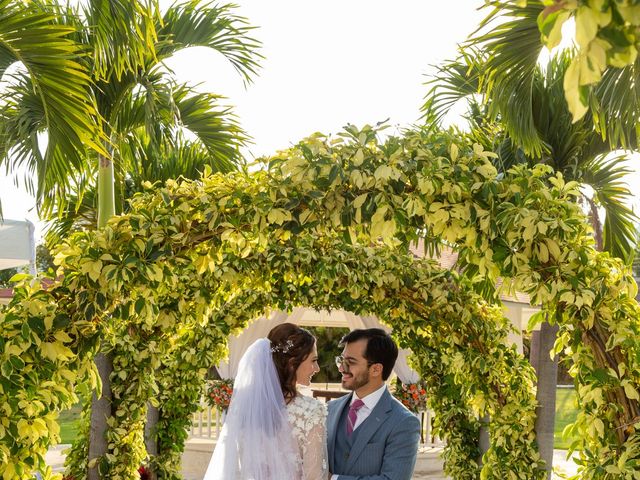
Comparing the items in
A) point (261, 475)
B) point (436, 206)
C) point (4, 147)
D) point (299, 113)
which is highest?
point (299, 113)

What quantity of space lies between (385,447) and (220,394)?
7.30 m

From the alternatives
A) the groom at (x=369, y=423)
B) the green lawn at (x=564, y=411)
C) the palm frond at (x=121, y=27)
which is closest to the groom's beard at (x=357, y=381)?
the groom at (x=369, y=423)

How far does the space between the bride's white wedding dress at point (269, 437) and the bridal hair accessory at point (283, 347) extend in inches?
4.5

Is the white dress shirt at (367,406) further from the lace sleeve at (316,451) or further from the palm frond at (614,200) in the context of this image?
the palm frond at (614,200)

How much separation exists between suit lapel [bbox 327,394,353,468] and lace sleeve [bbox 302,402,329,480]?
221 mm

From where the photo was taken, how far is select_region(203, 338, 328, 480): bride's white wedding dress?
13.1ft

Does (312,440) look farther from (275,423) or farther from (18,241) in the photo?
(18,241)

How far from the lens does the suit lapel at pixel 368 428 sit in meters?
4.09

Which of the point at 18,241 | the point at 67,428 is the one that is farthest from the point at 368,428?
the point at 67,428

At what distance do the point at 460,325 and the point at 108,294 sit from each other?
3.41 meters

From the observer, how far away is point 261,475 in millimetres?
3994

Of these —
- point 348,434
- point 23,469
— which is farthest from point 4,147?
point 348,434

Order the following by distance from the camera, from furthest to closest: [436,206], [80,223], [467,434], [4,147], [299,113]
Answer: [80,223] < [467,434] < [299,113] < [4,147] < [436,206]

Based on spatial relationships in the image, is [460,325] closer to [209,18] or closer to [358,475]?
[358,475]
